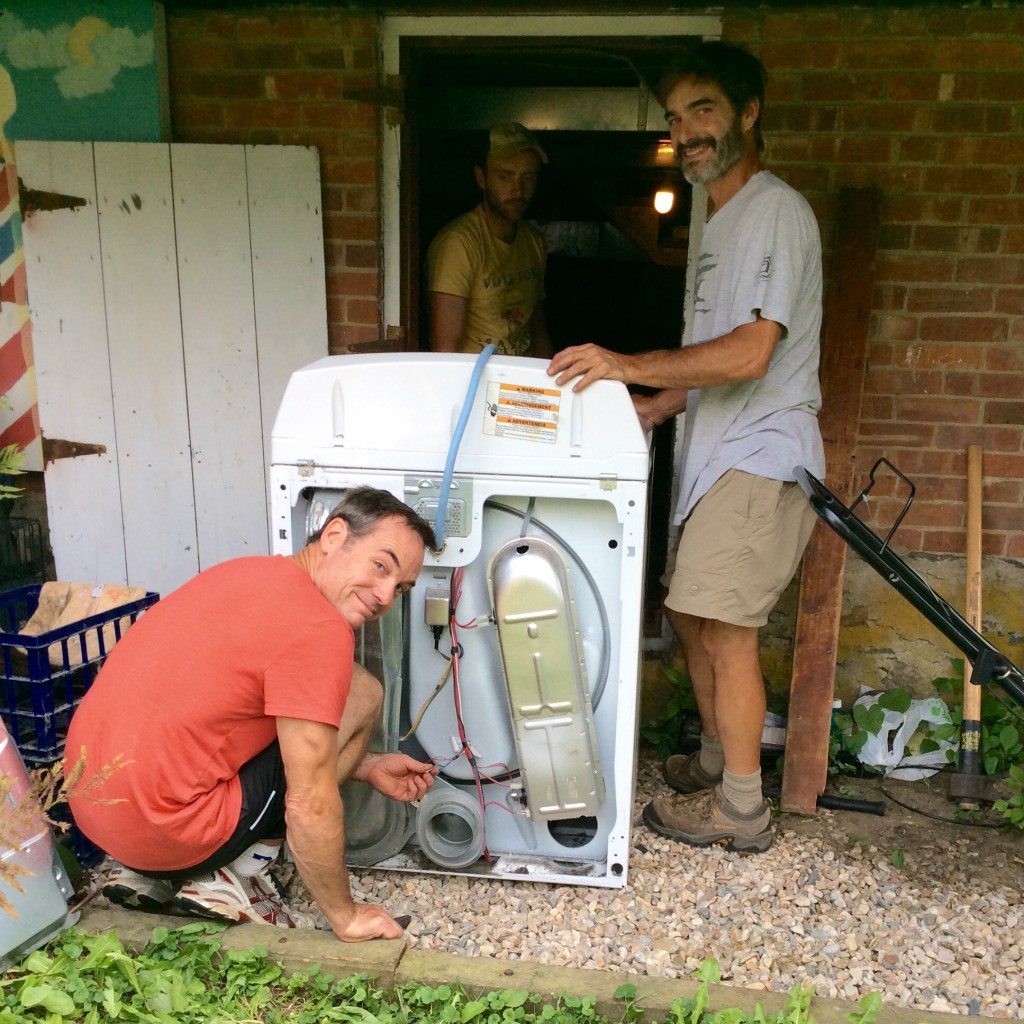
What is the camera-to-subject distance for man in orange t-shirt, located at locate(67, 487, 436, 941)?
5.86 feet

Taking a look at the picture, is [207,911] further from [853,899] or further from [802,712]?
[802,712]

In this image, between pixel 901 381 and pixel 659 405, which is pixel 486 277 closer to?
pixel 659 405

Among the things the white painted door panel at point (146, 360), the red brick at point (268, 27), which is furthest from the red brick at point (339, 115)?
the white painted door panel at point (146, 360)

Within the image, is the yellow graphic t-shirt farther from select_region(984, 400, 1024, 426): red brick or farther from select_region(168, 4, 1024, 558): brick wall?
select_region(984, 400, 1024, 426): red brick

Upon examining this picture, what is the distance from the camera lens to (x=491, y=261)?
3197mm

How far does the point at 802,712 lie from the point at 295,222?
94.6 inches

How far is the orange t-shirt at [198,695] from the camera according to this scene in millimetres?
1781

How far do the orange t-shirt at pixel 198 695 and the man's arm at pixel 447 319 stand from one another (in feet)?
4.65

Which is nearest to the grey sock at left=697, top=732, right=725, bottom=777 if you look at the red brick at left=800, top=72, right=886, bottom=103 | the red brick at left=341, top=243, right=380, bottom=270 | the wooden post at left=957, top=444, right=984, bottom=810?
the wooden post at left=957, top=444, right=984, bottom=810

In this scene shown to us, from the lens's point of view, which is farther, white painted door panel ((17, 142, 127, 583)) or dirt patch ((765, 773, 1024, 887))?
white painted door panel ((17, 142, 127, 583))

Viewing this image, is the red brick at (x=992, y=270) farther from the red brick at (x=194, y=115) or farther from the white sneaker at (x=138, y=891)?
the white sneaker at (x=138, y=891)

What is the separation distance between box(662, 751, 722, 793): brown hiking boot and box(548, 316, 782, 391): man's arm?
1.29m

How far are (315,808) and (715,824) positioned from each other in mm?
1295

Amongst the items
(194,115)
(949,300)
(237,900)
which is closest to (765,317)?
(949,300)
